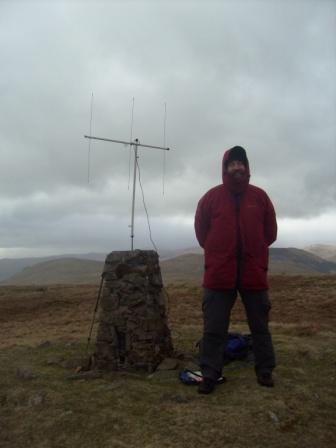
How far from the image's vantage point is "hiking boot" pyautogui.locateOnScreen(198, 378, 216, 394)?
6.66 metres

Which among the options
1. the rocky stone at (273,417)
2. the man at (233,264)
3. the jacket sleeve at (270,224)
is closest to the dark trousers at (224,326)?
the man at (233,264)

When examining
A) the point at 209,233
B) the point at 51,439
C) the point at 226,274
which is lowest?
the point at 51,439

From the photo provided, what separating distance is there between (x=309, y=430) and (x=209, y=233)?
298cm

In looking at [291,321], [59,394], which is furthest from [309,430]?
[291,321]

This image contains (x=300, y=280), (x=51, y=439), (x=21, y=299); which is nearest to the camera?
(x=51, y=439)

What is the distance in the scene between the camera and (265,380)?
268 inches

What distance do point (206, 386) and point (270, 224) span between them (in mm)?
2630


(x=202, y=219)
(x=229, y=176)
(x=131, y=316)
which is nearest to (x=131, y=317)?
(x=131, y=316)

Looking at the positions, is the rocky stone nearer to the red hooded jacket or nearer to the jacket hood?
the red hooded jacket

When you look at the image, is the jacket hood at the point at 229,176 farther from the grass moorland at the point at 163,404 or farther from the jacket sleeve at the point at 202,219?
the grass moorland at the point at 163,404

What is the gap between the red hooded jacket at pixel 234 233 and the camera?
6.66m

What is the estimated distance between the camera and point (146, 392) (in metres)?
6.82

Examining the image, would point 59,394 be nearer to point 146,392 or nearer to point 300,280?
point 146,392

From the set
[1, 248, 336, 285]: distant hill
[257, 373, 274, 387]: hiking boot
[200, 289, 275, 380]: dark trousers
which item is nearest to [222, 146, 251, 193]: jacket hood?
[200, 289, 275, 380]: dark trousers
